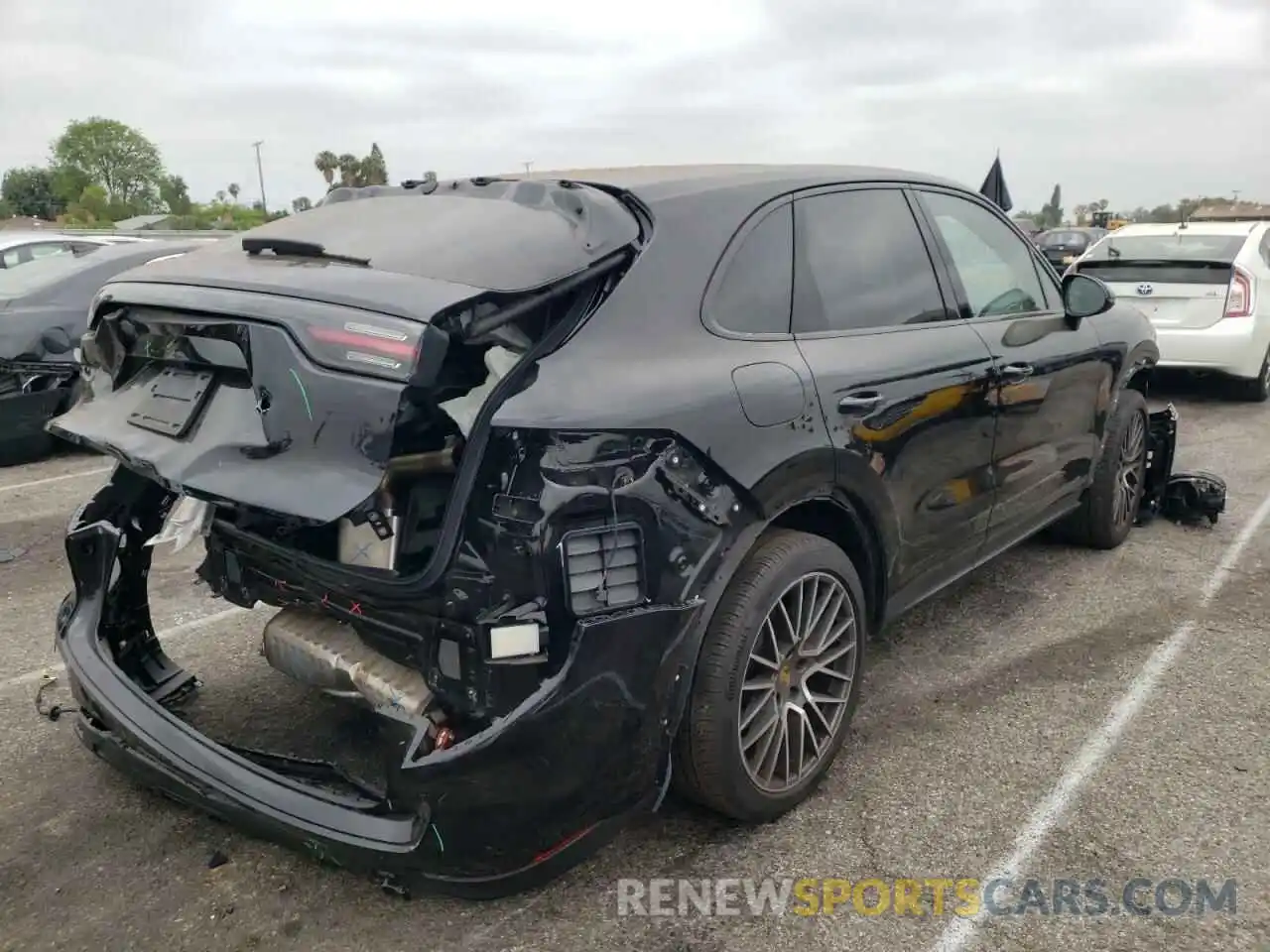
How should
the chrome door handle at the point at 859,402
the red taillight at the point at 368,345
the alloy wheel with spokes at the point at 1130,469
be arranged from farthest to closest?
1. the alloy wheel with spokes at the point at 1130,469
2. the chrome door handle at the point at 859,402
3. the red taillight at the point at 368,345

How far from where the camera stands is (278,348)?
2.19m

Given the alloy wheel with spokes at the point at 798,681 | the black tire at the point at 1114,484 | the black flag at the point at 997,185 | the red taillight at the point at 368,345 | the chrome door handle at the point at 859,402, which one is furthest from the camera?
the black flag at the point at 997,185

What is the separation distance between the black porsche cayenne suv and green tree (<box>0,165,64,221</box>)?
93.5 m

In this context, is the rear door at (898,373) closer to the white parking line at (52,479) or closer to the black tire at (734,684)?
the black tire at (734,684)

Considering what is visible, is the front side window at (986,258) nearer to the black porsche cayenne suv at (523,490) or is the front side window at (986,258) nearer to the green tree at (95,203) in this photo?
the black porsche cayenne suv at (523,490)

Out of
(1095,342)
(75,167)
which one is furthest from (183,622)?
(75,167)

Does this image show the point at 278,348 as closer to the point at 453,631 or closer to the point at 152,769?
the point at 453,631

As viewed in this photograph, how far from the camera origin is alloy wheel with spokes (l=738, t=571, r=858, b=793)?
2600 mm

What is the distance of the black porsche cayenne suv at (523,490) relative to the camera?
83.3 inches

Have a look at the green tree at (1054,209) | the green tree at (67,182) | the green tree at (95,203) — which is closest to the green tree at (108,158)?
the green tree at (67,182)

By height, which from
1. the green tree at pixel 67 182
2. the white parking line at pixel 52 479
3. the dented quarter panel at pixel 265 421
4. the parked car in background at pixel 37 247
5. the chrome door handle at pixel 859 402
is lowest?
the white parking line at pixel 52 479

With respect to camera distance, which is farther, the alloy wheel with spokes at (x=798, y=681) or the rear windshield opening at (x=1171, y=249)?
the rear windshield opening at (x=1171, y=249)

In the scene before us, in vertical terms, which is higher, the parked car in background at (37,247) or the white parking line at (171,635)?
the parked car in background at (37,247)

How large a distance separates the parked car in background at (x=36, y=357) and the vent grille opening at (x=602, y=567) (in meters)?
5.80
